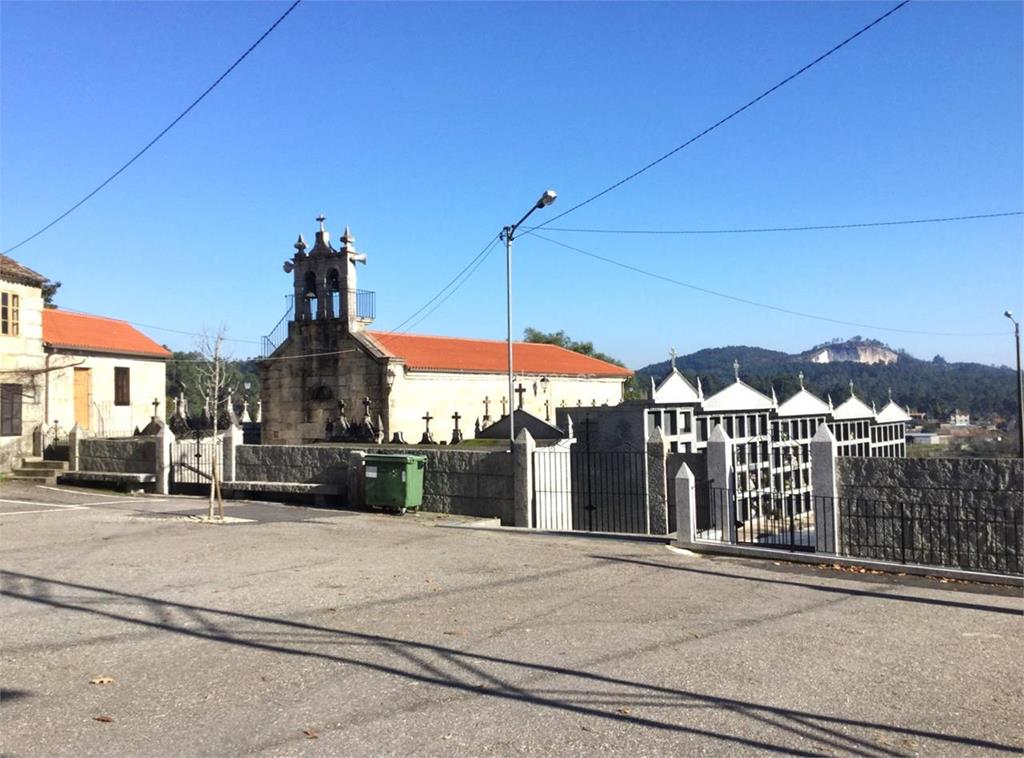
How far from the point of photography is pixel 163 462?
67.7 feet

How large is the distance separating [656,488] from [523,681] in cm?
855

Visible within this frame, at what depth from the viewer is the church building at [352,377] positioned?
31547 mm

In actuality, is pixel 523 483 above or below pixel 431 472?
below

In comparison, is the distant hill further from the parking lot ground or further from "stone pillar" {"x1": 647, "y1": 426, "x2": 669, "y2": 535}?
the parking lot ground

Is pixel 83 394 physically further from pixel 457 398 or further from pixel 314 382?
pixel 457 398

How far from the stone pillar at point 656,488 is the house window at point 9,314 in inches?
745

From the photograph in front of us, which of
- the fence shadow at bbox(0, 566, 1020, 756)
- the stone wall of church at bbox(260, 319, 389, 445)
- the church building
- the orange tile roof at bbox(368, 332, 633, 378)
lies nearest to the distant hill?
the orange tile roof at bbox(368, 332, 633, 378)

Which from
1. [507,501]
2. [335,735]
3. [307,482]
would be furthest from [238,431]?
[335,735]

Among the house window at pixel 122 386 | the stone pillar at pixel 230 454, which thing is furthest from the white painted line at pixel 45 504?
the house window at pixel 122 386

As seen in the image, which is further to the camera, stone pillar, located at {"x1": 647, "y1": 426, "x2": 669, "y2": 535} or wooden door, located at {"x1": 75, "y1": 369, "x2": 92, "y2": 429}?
wooden door, located at {"x1": 75, "y1": 369, "x2": 92, "y2": 429}

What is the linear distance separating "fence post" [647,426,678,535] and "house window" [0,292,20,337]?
18926 millimetres

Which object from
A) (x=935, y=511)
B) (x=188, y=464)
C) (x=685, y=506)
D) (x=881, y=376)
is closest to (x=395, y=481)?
(x=685, y=506)

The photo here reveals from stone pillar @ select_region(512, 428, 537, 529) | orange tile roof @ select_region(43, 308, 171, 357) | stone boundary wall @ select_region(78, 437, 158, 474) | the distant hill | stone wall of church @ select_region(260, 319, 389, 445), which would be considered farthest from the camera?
the distant hill

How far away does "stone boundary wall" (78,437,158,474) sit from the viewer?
21375 millimetres
